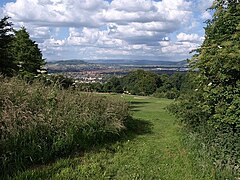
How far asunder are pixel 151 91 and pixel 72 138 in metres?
40.2

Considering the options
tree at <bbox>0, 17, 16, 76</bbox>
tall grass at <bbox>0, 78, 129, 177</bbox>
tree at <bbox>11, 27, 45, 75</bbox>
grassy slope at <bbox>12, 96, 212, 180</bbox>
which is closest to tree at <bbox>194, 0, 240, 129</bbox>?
grassy slope at <bbox>12, 96, 212, 180</bbox>

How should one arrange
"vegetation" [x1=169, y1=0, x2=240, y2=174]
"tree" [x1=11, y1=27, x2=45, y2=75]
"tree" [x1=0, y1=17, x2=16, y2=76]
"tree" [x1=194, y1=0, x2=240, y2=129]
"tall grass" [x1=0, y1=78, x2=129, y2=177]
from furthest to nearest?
"tree" [x1=11, y1=27, x2=45, y2=75] < "tree" [x1=0, y1=17, x2=16, y2=76] < "tree" [x1=194, y1=0, x2=240, y2=129] < "vegetation" [x1=169, y1=0, x2=240, y2=174] < "tall grass" [x1=0, y1=78, x2=129, y2=177]

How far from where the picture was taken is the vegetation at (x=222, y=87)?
598 cm

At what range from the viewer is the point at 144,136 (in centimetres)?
976

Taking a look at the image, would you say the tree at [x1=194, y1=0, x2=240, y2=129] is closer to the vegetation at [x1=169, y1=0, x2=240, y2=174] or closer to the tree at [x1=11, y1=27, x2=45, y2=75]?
the vegetation at [x1=169, y1=0, x2=240, y2=174]

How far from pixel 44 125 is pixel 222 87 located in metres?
4.10

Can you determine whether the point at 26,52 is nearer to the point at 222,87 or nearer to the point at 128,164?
the point at 128,164

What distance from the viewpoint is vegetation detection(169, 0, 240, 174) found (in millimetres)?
5980

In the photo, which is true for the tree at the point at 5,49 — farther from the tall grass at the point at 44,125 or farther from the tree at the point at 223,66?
the tree at the point at 223,66

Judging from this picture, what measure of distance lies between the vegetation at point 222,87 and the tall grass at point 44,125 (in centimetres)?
268

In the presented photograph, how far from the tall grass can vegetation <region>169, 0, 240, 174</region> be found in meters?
2.68

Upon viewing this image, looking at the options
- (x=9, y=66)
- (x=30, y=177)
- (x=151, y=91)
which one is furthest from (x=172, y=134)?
(x=151, y=91)

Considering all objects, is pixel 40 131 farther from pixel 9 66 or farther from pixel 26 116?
pixel 9 66

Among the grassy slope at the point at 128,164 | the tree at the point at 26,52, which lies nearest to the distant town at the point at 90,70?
the tree at the point at 26,52
